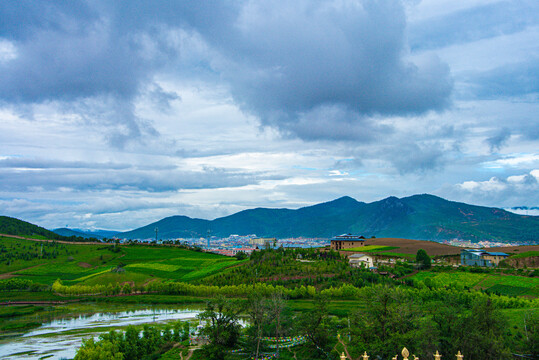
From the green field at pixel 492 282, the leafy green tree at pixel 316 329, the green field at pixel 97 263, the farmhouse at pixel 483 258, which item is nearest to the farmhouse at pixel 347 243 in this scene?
the green field at pixel 97 263

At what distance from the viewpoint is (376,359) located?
40969mm

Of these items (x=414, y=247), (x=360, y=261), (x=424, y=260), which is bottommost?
(x=360, y=261)

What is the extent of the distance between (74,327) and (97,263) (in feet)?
299

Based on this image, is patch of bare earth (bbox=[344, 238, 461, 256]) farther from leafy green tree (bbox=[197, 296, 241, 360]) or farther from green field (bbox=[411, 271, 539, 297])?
leafy green tree (bbox=[197, 296, 241, 360])

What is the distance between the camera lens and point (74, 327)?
69875 mm

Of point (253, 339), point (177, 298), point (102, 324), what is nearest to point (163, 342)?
point (253, 339)

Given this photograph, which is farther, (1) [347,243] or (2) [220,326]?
(1) [347,243]

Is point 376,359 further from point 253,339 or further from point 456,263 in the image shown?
point 456,263

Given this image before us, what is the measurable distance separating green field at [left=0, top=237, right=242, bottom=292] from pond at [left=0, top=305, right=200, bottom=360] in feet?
109

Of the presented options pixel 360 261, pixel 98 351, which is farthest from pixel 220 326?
pixel 360 261

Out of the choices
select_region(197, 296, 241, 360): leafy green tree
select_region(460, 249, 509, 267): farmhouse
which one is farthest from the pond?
select_region(460, 249, 509, 267): farmhouse

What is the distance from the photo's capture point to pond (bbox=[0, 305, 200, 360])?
175ft

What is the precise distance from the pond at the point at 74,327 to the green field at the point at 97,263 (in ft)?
109

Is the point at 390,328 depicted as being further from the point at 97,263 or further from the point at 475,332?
the point at 97,263
